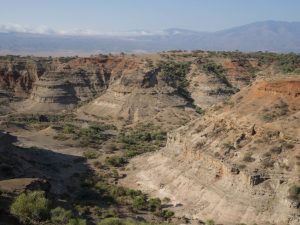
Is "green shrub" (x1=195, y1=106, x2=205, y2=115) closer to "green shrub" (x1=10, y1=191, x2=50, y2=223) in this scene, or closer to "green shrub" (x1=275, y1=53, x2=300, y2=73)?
"green shrub" (x1=275, y1=53, x2=300, y2=73)

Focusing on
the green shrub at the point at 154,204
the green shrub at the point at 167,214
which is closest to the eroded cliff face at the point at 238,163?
the green shrub at the point at 167,214

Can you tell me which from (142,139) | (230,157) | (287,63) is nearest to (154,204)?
(230,157)

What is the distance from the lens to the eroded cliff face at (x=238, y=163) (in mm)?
34344

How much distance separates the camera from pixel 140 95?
83062 millimetres

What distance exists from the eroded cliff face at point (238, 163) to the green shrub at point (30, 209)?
36.0 ft

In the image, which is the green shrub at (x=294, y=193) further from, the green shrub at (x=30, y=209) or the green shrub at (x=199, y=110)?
the green shrub at (x=199, y=110)

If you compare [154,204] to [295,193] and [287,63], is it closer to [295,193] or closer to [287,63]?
[295,193]

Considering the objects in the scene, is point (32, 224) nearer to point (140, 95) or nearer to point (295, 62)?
point (140, 95)

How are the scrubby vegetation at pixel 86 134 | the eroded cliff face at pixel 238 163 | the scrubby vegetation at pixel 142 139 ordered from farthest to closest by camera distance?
the scrubby vegetation at pixel 86 134 < the scrubby vegetation at pixel 142 139 < the eroded cliff face at pixel 238 163

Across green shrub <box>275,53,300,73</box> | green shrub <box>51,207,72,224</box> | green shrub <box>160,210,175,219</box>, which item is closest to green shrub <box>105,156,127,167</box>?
green shrub <box>160,210,175,219</box>

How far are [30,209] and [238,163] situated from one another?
15.0 metres

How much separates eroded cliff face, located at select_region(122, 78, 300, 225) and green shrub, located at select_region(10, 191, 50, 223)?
10958mm

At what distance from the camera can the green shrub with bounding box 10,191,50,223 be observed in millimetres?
27906

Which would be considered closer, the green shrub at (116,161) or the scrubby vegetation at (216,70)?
the green shrub at (116,161)
